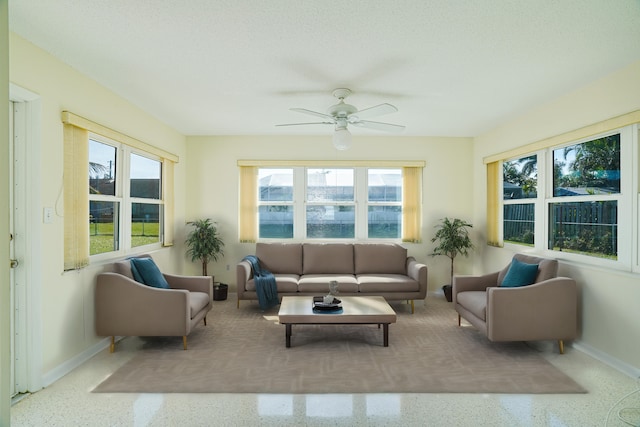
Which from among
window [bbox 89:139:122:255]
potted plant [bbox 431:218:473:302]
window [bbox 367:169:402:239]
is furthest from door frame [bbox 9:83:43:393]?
potted plant [bbox 431:218:473:302]

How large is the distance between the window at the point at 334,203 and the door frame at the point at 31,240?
11.3 feet

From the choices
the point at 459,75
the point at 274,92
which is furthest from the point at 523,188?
the point at 274,92

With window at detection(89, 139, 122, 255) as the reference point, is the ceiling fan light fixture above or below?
above

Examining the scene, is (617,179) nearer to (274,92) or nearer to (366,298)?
(366,298)

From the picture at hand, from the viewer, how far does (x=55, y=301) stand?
115 inches

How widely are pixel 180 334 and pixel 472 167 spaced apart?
506cm

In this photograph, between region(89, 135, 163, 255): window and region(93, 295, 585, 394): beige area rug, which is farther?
region(89, 135, 163, 255): window

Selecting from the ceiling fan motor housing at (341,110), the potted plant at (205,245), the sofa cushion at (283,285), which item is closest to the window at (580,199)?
the ceiling fan motor housing at (341,110)

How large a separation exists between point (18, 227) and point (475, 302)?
13.6 ft

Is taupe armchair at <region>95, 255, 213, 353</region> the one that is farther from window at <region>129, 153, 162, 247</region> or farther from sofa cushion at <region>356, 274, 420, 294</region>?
sofa cushion at <region>356, 274, 420, 294</region>

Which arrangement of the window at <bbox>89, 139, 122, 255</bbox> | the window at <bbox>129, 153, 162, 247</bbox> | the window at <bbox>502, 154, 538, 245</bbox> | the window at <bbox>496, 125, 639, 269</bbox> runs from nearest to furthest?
1. the window at <bbox>496, 125, 639, 269</bbox>
2. the window at <bbox>89, 139, 122, 255</bbox>
3. the window at <bbox>129, 153, 162, 247</bbox>
4. the window at <bbox>502, 154, 538, 245</bbox>

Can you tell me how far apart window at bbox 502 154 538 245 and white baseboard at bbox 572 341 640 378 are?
4.51 feet

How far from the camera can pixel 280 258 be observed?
535cm

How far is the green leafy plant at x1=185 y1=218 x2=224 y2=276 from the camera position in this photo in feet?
17.5
